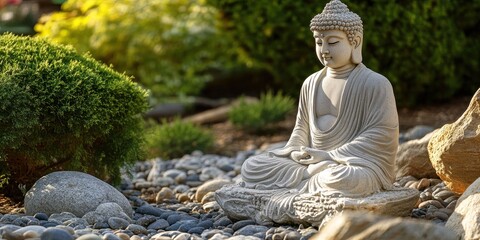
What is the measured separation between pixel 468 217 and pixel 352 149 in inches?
42.6

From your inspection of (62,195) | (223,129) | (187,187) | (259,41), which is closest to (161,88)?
(223,129)

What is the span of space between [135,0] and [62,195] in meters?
7.98

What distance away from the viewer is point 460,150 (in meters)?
6.08

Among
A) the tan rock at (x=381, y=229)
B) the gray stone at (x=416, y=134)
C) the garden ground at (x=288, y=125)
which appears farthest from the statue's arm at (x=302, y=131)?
the garden ground at (x=288, y=125)

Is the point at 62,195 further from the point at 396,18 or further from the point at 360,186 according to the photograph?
the point at 396,18

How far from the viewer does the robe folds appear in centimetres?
571

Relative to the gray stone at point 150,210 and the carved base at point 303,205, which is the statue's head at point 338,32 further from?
the gray stone at point 150,210

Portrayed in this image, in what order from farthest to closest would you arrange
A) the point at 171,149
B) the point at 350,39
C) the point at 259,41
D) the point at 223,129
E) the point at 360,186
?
the point at 223,129, the point at 259,41, the point at 171,149, the point at 350,39, the point at 360,186

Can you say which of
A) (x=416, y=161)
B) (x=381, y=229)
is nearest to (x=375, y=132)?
(x=381, y=229)

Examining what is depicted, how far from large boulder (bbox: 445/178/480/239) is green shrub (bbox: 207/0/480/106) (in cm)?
511

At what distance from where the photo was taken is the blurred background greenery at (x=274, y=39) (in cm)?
1047

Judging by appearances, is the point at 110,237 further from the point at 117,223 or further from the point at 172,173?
the point at 172,173

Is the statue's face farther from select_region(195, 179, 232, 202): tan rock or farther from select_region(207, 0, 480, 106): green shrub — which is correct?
select_region(207, 0, 480, 106): green shrub

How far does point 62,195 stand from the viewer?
249 inches
